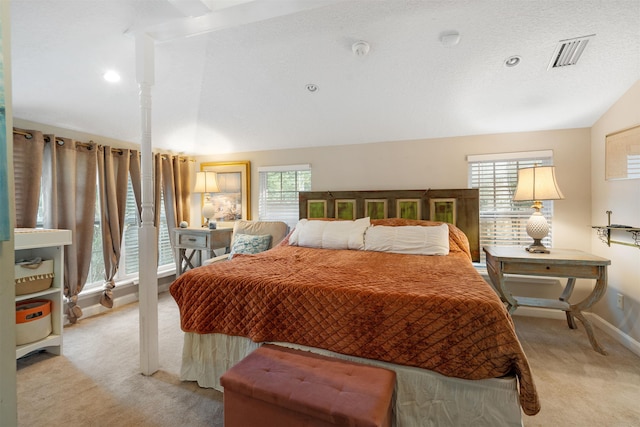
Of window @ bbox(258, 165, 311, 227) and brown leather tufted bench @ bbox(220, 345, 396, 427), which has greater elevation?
window @ bbox(258, 165, 311, 227)

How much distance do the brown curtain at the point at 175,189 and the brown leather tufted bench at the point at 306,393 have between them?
3195mm

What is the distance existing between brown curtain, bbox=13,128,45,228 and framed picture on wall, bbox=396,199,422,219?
11.8ft

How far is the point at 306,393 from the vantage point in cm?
117

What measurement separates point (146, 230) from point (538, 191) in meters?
3.27

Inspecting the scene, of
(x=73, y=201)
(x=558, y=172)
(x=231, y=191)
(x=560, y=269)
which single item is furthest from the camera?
(x=231, y=191)

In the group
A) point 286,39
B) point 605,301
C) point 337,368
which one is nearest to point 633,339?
point 605,301

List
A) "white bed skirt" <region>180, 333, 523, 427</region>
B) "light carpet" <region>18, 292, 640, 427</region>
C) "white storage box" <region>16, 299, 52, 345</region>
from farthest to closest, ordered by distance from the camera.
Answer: "white storage box" <region>16, 299, 52, 345</region>, "light carpet" <region>18, 292, 640, 427</region>, "white bed skirt" <region>180, 333, 523, 427</region>

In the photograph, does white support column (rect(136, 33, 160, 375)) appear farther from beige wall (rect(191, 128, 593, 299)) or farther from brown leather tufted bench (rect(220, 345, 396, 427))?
beige wall (rect(191, 128, 593, 299))

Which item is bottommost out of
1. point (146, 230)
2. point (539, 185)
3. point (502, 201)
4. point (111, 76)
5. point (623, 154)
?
point (146, 230)

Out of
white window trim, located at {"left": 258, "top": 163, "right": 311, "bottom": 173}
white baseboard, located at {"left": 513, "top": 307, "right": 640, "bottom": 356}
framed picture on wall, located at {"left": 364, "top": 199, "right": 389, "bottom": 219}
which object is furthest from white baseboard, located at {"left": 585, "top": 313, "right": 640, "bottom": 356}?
white window trim, located at {"left": 258, "top": 163, "right": 311, "bottom": 173}

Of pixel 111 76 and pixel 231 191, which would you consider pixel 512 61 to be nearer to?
pixel 111 76

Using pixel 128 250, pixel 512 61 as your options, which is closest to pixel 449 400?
pixel 512 61

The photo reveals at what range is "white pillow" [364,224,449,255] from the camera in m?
2.61

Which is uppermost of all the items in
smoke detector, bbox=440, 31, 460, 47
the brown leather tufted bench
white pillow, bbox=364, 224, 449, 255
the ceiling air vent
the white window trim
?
smoke detector, bbox=440, 31, 460, 47
